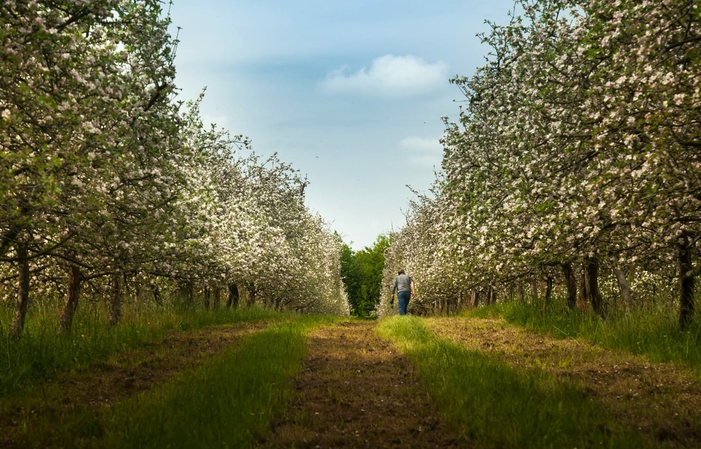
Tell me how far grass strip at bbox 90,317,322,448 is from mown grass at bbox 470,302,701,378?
20.9 ft

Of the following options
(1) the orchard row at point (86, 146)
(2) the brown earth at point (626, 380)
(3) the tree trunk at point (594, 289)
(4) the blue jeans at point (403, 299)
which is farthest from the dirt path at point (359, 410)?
(4) the blue jeans at point (403, 299)

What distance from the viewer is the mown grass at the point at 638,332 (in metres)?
10.2

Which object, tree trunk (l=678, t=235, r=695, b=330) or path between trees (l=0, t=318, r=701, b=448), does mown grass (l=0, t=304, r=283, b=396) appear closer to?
path between trees (l=0, t=318, r=701, b=448)

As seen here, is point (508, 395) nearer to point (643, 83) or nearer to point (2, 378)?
point (643, 83)

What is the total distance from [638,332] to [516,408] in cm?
655

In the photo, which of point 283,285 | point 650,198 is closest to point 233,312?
point 283,285

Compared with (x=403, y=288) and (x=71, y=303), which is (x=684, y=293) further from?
(x=403, y=288)

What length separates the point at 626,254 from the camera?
12.7 meters

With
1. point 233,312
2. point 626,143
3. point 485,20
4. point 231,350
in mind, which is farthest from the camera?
point 233,312

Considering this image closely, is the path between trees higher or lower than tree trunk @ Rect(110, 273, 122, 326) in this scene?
lower

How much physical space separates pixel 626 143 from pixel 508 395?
402cm

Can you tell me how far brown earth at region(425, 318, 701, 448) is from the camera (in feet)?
20.9

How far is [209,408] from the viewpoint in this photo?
693 centimetres

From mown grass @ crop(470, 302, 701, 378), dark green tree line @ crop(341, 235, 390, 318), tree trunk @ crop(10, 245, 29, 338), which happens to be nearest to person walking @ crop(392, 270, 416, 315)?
mown grass @ crop(470, 302, 701, 378)
